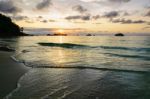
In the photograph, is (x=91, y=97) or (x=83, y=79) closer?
(x=91, y=97)

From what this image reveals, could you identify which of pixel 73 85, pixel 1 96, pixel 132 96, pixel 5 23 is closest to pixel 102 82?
pixel 73 85

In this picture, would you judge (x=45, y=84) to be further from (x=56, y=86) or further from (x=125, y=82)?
(x=125, y=82)

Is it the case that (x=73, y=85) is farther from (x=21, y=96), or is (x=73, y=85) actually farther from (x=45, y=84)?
(x=21, y=96)

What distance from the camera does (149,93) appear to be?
357 inches

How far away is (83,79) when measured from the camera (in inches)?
454

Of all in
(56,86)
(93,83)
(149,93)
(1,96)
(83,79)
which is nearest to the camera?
(1,96)

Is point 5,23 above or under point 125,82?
above

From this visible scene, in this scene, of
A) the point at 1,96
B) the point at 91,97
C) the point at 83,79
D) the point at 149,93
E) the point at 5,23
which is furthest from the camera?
the point at 5,23

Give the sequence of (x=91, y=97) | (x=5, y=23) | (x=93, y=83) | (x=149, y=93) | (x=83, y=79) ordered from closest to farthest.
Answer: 1. (x=91, y=97)
2. (x=149, y=93)
3. (x=93, y=83)
4. (x=83, y=79)
5. (x=5, y=23)

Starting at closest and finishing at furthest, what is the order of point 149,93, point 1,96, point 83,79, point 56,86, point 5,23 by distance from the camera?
point 1,96 → point 149,93 → point 56,86 → point 83,79 → point 5,23

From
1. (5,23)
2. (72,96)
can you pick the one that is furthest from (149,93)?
(5,23)

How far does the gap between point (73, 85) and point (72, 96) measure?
175 centimetres

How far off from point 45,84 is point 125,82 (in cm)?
416

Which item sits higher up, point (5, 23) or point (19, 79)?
point (5, 23)
